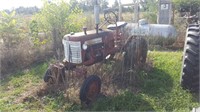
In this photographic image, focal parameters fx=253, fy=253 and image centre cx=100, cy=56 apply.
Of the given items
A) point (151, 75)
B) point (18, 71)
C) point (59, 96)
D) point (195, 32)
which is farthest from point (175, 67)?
point (18, 71)

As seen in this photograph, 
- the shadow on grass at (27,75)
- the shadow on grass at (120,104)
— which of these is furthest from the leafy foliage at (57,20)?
the shadow on grass at (120,104)

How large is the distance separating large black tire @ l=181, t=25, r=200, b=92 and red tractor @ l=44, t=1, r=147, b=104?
4.44ft

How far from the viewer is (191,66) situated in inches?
170

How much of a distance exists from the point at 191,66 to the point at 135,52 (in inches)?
64.7

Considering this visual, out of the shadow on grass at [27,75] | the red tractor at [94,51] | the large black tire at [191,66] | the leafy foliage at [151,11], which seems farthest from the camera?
the leafy foliage at [151,11]

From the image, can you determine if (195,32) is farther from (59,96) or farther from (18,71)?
(18,71)

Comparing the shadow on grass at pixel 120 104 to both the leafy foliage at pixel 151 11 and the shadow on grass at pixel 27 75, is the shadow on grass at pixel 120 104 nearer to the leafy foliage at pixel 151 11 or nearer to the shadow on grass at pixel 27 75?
the shadow on grass at pixel 27 75

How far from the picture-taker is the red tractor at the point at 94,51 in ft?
15.3

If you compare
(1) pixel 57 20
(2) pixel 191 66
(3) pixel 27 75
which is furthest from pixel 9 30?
(2) pixel 191 66

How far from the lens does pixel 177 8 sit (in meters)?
13.5

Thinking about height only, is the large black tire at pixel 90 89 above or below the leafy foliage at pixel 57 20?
below

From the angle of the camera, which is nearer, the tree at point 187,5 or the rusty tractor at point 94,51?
the rusty tractor at point 94,51

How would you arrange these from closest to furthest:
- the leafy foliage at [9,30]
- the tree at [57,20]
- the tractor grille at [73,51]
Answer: the tractor grille at [73,51] < the leafy foliage at [9,30] < the tree at [57,20]

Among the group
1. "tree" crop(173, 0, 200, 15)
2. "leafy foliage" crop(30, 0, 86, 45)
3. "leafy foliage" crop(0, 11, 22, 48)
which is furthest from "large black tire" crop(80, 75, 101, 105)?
"tree" crop(173, 0, 200, 15)
